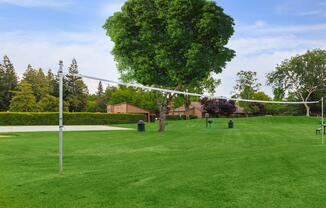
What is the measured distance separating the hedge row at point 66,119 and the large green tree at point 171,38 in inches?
806

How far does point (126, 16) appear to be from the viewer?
30828mm

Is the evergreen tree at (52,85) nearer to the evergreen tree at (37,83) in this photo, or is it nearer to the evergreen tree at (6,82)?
the evergreen tree at (37,83)

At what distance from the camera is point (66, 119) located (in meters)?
50.5

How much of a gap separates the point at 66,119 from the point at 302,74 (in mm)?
39235

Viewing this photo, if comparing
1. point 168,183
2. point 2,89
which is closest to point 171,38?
point 168,183

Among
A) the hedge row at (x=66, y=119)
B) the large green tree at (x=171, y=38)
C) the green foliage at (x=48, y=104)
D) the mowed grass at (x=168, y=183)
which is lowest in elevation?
the mowed grass at (x=168, y=183)

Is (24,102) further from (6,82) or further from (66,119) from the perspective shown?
(66,119)

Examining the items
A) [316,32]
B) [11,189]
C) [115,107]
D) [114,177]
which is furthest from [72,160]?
[115,107]

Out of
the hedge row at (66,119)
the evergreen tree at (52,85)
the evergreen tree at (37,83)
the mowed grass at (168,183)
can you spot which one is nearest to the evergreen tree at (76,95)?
the evergreen tree at (52,85)

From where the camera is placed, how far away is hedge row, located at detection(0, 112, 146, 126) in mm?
45875

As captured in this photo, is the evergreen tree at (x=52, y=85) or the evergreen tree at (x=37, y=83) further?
the evergreen tree at (x=52, y=85)

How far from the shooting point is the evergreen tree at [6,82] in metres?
76.6

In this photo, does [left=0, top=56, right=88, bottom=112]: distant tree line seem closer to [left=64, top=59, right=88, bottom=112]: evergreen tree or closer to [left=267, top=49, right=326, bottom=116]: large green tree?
[left=64, top=59, right=88, bottom=112]: evergreen tree

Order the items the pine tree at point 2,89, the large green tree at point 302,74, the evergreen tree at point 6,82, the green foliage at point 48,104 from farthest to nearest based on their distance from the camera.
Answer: the evergreen tree at point 6,82
the pine tree at point 2,89
the green foliage at point 48,104
the large green tree at point 302,74
